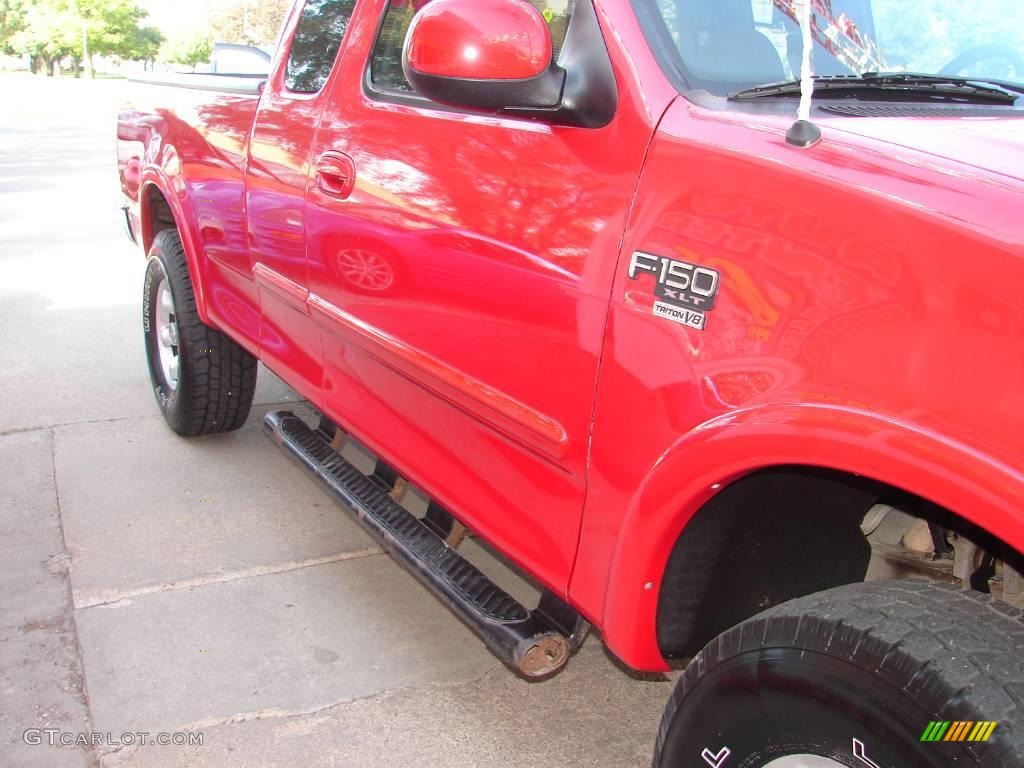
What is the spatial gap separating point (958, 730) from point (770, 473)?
0.56m

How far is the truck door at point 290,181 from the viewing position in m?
2.94

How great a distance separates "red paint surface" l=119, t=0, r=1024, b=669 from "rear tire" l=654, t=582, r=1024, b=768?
0.76ft

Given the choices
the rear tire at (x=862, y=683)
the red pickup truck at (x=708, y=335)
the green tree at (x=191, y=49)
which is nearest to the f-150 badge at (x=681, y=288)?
the red pickup truck at (x=708, y=335)

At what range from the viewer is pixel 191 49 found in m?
60.0

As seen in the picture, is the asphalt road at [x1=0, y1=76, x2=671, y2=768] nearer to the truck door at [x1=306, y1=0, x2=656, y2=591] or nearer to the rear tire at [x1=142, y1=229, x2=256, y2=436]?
the rear tire at [x1=142, y1=229, x2=256, y2=436]

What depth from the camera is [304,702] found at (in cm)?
267

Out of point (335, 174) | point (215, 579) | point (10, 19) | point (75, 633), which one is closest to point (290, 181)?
point (335, 174)

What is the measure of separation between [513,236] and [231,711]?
150 centimetres

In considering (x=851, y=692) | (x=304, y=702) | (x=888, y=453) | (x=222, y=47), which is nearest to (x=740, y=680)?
(x=851, y=692)

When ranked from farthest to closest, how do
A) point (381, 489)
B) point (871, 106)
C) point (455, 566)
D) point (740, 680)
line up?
1. point (381, 489)
2. point (455, 566)
3. point (871, 106)
4. point (740, 680)

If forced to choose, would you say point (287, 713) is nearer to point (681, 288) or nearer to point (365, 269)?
point (365, 269)

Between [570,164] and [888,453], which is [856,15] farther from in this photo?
[888,453]

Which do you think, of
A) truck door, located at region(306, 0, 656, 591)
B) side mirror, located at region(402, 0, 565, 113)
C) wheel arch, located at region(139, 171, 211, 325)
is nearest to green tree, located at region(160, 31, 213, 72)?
wheel arch, located at region(139, 171, 211, 325)

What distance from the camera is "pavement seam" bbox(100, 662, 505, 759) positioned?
2.54 metres
